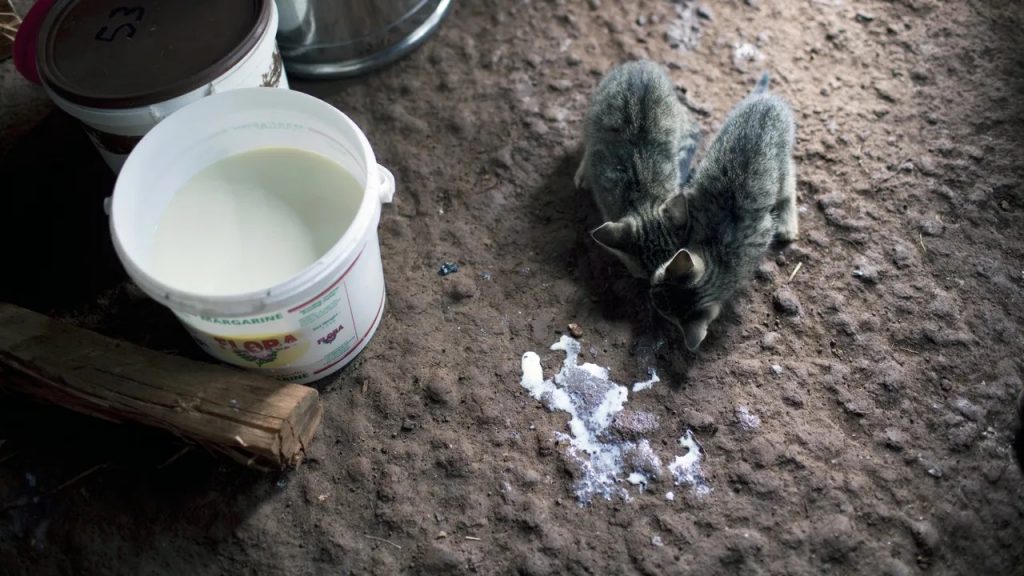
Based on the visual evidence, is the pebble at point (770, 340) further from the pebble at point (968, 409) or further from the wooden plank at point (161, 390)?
the wooden plank at point (161, 390)

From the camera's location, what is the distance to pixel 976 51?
3.68 metres

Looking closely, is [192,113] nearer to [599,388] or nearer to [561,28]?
[599,388]

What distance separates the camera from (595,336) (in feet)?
10.1

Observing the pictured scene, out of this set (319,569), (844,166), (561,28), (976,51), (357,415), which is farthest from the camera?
(561,28)

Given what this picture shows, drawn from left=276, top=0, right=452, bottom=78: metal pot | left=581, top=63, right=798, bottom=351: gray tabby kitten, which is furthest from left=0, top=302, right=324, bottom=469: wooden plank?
left=276, top=0, right=452, bottom=78: metal pot

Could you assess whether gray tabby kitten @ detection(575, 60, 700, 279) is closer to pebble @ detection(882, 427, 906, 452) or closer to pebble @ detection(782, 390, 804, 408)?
pebble @ detection(782, 390, 804, 408)

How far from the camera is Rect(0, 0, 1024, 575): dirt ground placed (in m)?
2.63

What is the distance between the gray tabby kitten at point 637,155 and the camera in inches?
122

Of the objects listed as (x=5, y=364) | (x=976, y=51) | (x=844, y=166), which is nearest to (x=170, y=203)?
(x=5, y=364)

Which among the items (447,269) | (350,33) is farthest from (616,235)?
(350,33)

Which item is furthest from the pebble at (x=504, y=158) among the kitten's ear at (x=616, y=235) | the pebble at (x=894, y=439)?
the pebble at (x=894, y=439)

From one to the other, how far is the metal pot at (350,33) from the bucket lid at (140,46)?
64 cm

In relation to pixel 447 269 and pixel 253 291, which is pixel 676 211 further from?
pixel 253 291

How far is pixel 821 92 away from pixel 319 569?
2.99m
